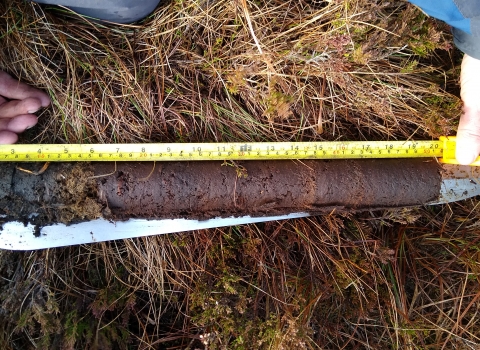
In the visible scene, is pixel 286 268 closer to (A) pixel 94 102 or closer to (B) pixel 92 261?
(B) pixel 92 261

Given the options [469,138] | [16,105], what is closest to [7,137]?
[16,105]

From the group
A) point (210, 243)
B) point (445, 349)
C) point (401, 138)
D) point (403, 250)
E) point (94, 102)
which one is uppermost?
point (94, 102)

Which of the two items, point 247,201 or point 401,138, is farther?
point 401,138

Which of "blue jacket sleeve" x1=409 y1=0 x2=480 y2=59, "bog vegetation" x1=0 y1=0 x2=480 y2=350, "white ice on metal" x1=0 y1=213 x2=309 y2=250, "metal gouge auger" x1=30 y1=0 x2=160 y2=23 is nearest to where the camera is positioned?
"blue jacket sleeve" x1=409 y1=0 x2=480 y2=59

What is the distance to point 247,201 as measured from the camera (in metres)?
2.10

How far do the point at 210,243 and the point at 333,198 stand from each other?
808mm

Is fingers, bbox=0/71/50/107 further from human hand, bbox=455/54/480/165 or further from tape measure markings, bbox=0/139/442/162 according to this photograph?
human hand, bbox=455/54/480/165

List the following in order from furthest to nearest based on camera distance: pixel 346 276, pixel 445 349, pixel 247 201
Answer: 1. pixel 445 349
2. pixel 346 276
3. pixel 247 201

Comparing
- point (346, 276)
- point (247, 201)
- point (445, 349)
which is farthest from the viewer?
point (445, 349)

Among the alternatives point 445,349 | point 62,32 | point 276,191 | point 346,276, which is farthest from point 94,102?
point 445,349

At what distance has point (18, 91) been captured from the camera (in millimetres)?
2176

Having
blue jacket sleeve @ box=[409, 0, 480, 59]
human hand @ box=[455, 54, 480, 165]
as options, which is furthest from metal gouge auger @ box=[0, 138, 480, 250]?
blue jacket sleeve @ box=[409, 0, 480, 59]

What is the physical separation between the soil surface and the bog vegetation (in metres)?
0.23

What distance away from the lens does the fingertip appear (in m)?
2.05
